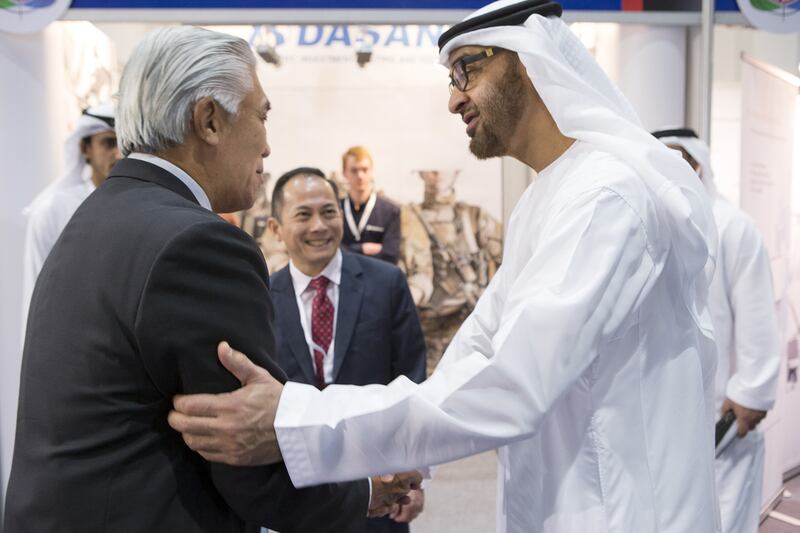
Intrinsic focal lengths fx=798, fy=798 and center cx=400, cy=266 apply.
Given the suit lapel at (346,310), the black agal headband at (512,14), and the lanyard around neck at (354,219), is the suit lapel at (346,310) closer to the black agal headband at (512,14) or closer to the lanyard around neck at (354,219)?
the black agal headband at (512,14)

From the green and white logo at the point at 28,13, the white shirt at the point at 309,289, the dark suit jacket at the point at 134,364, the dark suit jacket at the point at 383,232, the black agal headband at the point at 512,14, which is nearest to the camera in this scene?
the dark suit jacket at the point at 134,364

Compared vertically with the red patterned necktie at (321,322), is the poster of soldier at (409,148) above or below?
above

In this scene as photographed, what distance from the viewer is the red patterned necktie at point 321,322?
125 inches

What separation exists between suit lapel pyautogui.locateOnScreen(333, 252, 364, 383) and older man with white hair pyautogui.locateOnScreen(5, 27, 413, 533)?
149 cm

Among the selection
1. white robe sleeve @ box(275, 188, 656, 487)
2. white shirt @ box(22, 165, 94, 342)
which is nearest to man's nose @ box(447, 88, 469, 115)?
white robe sleeve @ box(275, 188, 656, 487)

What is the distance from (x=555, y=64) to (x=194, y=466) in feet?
4.18

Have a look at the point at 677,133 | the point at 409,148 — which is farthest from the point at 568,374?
the point at 409,148

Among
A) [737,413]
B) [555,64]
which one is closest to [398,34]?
[737,413]

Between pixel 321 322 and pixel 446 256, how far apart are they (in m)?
3.31

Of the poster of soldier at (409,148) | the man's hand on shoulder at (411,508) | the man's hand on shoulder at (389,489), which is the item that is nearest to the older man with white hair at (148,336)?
the man's hand on shoulder at (389,489)

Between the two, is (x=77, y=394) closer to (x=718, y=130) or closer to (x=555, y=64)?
(x=555, y=64)

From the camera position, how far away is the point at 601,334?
5.43ft

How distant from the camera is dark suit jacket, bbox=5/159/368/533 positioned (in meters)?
1.37

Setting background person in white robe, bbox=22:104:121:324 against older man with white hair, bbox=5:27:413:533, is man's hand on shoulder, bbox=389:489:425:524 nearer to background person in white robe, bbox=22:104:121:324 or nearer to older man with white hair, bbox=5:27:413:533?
older man with white hair, bbox=5:27:413:533
